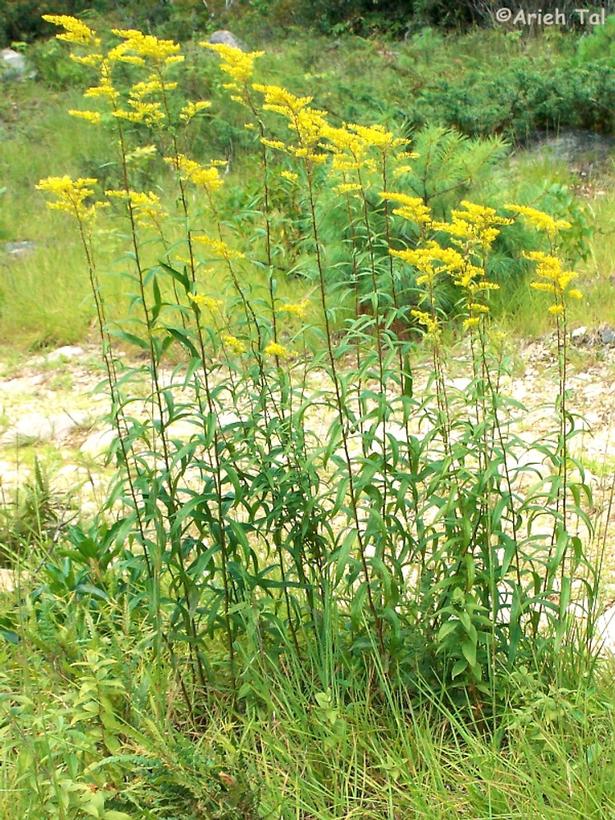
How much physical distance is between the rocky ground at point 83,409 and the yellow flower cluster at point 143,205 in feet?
5.19

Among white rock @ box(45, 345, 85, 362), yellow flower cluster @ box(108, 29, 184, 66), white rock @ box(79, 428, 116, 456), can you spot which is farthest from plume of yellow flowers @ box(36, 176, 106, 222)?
white rock @ box(45, 345, 85, 362)

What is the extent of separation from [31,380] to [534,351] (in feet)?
9.68

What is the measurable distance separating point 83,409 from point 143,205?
321 centimetres

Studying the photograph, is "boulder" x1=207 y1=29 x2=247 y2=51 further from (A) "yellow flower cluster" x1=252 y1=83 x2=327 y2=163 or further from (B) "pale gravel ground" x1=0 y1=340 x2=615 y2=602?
(A) "yellow flower cluster" x1=252 y1=83 x2=327 y2=163

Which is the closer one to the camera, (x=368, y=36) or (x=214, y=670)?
(x=214, y=670)

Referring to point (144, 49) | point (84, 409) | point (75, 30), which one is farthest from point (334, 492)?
point (84, 409)

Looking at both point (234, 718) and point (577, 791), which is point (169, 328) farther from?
point (577, 791)

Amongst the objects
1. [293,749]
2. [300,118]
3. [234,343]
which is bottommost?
[293,749]

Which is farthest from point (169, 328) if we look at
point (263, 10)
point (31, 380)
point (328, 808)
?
point (263, 10)

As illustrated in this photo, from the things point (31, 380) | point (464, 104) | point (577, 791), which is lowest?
point (31, 380)

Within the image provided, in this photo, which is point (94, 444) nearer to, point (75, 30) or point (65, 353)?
point (65, 353)

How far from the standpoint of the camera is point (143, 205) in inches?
99.0

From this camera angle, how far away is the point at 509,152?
8469 mm

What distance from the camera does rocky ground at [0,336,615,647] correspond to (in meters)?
4.38
